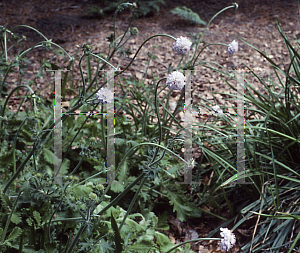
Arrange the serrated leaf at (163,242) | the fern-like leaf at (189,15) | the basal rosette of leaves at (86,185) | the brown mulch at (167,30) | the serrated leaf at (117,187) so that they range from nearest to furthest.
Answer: the basal rosette of leaves at (86,185) → the serrated leaf at (163,242) → the serrated leaf at (117,187) → the brown mulch at (167,30) → the fern-like leaf at (189,15)

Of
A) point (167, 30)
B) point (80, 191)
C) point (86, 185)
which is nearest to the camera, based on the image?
point (80, 191)

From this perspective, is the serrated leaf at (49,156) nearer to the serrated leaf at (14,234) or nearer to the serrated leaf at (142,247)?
the serrated leaf at (14,234)

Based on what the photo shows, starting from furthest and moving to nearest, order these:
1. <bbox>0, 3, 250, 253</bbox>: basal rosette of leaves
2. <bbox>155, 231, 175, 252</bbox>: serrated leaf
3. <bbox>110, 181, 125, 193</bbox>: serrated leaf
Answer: <bbox>110, 181, 125, 193</bbox>: serrated leaf → <bbox>155, 231, 175, 252</bbox>: serrated leaf → <bbox>0, 3, 250, 253</bbox>: basal rosette of leaves

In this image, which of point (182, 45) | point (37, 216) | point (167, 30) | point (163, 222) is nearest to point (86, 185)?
point (37, 216)

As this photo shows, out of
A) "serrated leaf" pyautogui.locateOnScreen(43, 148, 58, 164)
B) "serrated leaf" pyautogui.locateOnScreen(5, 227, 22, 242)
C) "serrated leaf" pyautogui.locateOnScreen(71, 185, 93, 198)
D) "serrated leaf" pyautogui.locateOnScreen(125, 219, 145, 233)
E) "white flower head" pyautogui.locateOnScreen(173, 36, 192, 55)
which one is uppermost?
"white flower head" pyautogui.locateOnScreen(173, 36, 192, 55)

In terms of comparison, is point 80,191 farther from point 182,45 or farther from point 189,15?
point 189,15

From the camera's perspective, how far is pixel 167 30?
4.37 metres

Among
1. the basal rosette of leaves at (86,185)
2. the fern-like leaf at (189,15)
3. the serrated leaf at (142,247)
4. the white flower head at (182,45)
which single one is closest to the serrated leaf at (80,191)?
the basal rosette of leaves at (86,185)

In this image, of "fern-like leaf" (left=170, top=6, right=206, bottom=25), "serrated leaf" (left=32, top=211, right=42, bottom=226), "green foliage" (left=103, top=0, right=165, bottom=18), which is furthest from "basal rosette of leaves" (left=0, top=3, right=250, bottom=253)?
"green foliage" (left=103, top=0, right=165, bottom=18)

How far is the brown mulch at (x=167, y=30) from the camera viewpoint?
3373 mm

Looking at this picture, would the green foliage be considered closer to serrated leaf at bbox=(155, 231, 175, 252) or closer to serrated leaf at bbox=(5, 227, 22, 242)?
serrated leaf at bbox=(155, 231, 175, 252)

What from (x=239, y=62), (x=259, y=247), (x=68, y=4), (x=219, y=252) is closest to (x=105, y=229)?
(x=219, y=252)

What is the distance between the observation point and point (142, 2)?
4.85 metres

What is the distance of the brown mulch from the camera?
3.37 m
